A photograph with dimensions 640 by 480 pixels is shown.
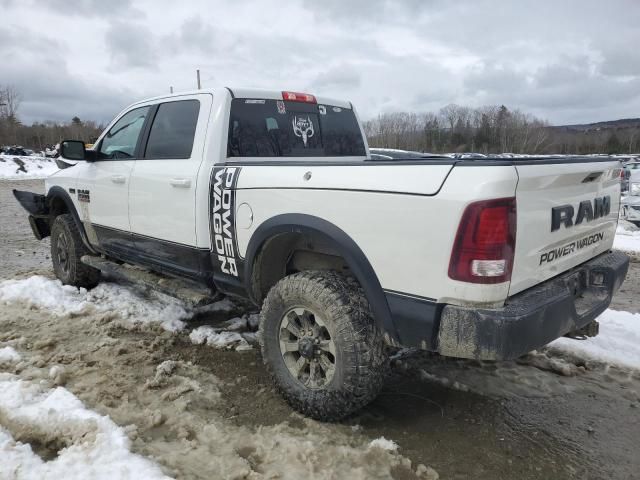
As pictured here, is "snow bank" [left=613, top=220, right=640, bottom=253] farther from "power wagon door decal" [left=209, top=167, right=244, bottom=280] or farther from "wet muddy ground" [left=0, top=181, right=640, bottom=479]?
"power wagon door decal" [left=209, top=167, right=244, bottom=280]

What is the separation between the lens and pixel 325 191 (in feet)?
8.98

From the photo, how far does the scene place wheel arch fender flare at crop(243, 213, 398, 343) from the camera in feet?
8.45

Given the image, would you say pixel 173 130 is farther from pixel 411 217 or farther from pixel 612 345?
pixel 612 345

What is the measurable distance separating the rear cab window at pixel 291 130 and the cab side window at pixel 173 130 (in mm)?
357

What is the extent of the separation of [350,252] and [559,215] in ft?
3.60

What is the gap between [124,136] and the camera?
462cm

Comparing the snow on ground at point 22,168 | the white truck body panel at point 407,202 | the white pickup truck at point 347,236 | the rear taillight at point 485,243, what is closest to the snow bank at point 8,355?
the white pickup truck at point 347,236

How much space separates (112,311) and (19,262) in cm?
325

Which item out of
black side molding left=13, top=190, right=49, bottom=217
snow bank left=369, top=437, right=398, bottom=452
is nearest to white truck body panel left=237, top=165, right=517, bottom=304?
Answer: snow bank left=369, top=437, right=398, bottom=452

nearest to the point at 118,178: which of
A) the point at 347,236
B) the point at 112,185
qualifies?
the point at 112,185

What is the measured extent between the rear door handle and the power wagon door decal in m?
0.24

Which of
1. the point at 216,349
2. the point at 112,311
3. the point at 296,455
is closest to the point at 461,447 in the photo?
the point at 296,455

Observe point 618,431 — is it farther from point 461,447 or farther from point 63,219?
point 63,219

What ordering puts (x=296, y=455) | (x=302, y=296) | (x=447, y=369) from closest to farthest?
(x=296, y=455)
(x=302, y=296)
(x=447, y=369)
